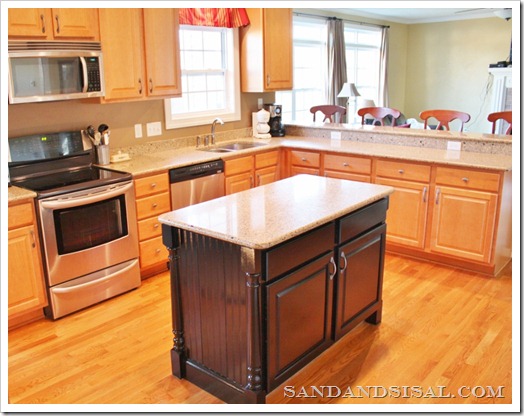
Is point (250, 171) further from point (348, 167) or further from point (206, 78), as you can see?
point (206, 78)

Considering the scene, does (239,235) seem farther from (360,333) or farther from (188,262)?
(360,333)

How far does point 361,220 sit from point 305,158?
205 cm

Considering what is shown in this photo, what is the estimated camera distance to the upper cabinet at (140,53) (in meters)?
3.57

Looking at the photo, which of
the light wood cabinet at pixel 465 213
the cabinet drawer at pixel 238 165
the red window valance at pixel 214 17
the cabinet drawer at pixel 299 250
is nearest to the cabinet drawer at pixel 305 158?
the cabinet drawer at pixel 238 165

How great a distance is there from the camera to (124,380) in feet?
8.43

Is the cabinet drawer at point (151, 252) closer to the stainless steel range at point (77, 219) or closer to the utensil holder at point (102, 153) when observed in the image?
the stainless steel range at point (77, 219)

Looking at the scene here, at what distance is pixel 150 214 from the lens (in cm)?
372

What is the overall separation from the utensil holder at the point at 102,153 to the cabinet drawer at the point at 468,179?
261cm

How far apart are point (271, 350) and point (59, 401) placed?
3.61ft

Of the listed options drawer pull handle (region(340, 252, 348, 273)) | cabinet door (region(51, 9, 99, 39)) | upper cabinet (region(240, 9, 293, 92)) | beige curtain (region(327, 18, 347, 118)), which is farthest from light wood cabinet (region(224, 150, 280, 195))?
beige curtain (region(327, 18, 347, 118))

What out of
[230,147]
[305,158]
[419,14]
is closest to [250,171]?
[230,147]

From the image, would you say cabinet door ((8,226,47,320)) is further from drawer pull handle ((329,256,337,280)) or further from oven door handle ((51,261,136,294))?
drawer pull handle ((329,256,337,280))

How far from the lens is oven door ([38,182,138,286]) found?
308cm

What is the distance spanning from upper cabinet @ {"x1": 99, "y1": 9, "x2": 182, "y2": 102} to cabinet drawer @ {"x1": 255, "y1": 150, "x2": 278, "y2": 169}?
0.97m
